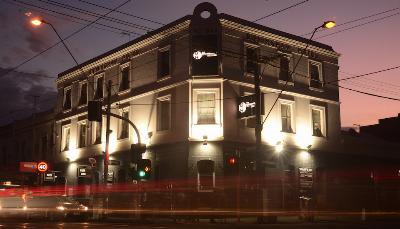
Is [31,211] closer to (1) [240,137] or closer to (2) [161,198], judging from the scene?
(2) [161,198]

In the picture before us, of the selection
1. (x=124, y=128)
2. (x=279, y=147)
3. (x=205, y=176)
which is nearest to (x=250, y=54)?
(x=279, y=147)

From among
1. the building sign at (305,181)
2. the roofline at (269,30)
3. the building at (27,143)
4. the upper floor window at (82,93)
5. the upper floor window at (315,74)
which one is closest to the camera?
the building sign at (305,181)

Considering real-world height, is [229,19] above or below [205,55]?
above

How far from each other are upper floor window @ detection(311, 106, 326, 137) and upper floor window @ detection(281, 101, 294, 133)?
7.38 feet

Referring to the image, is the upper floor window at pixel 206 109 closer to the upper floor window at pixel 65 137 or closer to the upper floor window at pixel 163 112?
the upper floor window at pixel 163 112

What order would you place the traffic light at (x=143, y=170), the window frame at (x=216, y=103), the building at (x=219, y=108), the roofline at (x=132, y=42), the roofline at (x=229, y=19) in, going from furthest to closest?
1. the roofline at (x=132, y=42)
2. the roofline at (x=229, y=19)
3. the window frame at (x=216, y=103)
4. the building at (x=219, y=108)
5. the traffic light at (x=143, y=170)

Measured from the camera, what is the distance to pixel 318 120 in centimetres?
3675

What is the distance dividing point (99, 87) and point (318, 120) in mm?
15850

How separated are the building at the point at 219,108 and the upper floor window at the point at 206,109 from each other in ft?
0.19

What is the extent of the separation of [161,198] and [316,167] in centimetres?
1135

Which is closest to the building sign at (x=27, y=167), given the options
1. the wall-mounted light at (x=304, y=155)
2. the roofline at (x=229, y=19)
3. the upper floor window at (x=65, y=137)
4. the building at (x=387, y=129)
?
the upper floor window at (x=65, y=137)

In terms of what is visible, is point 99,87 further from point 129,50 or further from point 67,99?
point 67,99

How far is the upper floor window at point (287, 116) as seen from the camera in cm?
3421

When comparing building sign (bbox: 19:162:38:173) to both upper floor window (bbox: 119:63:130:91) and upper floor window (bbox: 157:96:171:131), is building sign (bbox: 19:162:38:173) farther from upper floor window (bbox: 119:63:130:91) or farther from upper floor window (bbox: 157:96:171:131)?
Answer: upper floor window (bbox: 157:96:171:131)
